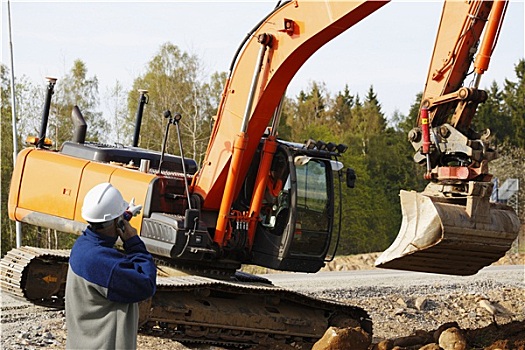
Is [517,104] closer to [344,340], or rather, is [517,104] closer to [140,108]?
[140,108]

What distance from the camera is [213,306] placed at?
29.2 ft

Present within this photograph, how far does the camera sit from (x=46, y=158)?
32.8 feet

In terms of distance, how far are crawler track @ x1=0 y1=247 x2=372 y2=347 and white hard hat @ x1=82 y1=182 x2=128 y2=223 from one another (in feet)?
13.2

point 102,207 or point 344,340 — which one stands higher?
point 102,207

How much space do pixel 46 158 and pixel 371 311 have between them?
5.11 m

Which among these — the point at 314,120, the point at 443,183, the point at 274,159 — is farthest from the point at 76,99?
the point at 443,183

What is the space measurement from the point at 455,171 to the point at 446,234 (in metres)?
0.56

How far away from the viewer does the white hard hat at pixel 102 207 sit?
4418mm

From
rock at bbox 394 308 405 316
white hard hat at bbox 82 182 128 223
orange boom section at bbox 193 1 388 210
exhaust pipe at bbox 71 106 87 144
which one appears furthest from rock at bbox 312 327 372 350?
rock at bbox 394 308 405 316

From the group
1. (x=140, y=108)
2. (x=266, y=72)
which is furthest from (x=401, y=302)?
(x=266, y=72)

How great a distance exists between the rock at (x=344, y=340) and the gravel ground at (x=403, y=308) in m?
0.85

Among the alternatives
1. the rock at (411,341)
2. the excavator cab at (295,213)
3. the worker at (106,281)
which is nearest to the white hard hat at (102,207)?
the worker at (106,281)

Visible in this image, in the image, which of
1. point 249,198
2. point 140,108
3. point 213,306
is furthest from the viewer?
point 140,108

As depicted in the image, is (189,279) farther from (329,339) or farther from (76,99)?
(76,99)
